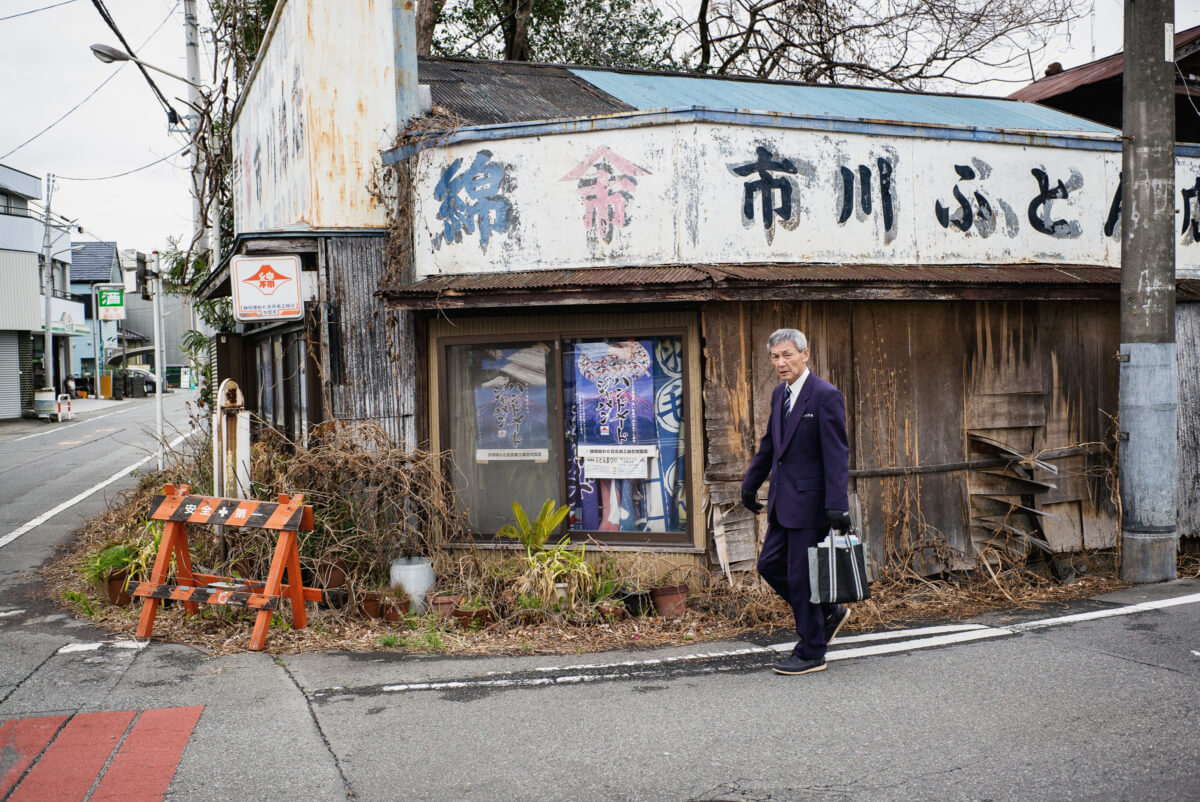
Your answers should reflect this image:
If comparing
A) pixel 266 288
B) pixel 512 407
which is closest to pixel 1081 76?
pixel 512 407

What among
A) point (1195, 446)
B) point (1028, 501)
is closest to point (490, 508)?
point (1028, 501)

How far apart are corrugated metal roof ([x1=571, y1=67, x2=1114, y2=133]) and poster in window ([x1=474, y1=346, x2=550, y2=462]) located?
3413 mm

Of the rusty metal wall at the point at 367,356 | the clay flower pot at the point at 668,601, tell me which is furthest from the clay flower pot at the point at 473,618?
the rusty metal wall at the point at 367,356

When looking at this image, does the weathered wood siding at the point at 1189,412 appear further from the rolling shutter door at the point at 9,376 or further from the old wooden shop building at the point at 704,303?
the rolling shutter door at the point at 9,376

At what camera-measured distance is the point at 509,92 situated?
1045 cm

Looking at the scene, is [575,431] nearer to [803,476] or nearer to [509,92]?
[803,476]

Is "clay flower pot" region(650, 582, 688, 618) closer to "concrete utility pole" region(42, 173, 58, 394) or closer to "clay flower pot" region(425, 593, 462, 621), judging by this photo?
"clay flower pot" region(425, 593, 462, 621)

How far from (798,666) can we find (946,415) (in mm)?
3526

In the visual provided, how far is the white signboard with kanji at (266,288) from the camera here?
8180 mm

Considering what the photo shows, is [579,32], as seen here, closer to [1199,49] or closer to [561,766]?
[1199,49]

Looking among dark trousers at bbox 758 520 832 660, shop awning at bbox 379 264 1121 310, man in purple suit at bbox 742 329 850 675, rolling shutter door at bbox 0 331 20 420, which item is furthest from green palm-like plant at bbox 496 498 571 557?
rolling shutter door at bbox 0 331 20 420

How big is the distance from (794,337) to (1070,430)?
14.2 feet

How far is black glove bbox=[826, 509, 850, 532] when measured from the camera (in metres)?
5.45

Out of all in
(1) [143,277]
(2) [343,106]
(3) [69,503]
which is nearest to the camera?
(2) [343,106]
